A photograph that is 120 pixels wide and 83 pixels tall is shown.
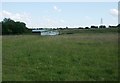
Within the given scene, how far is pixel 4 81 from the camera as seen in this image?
23.7 feet

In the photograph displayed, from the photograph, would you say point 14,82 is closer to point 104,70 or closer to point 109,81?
point 109,81

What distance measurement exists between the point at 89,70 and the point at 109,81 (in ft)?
6.23

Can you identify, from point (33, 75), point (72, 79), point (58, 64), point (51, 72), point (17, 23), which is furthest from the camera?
point (17, 23)

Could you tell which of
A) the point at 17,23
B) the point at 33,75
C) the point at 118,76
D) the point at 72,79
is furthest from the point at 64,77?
the point at 17,23

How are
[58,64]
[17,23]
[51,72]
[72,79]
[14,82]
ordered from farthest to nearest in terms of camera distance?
[17,23] < [58,64] < [51,72] < [72,79] < [14,82]

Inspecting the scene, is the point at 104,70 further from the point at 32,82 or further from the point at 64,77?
the point at 32,82

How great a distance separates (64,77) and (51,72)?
0.91 meters

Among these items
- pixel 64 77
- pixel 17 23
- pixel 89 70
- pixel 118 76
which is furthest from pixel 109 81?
pixel 17 23

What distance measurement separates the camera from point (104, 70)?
9.21 meters

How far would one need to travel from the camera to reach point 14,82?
278 inches

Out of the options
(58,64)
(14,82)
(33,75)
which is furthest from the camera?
(58,64)

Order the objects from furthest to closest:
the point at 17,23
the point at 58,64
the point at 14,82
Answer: the point at 17,23, the point at 58,64, the point at 14,82

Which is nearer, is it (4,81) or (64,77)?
(4,81)

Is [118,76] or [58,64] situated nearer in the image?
[118,76]
